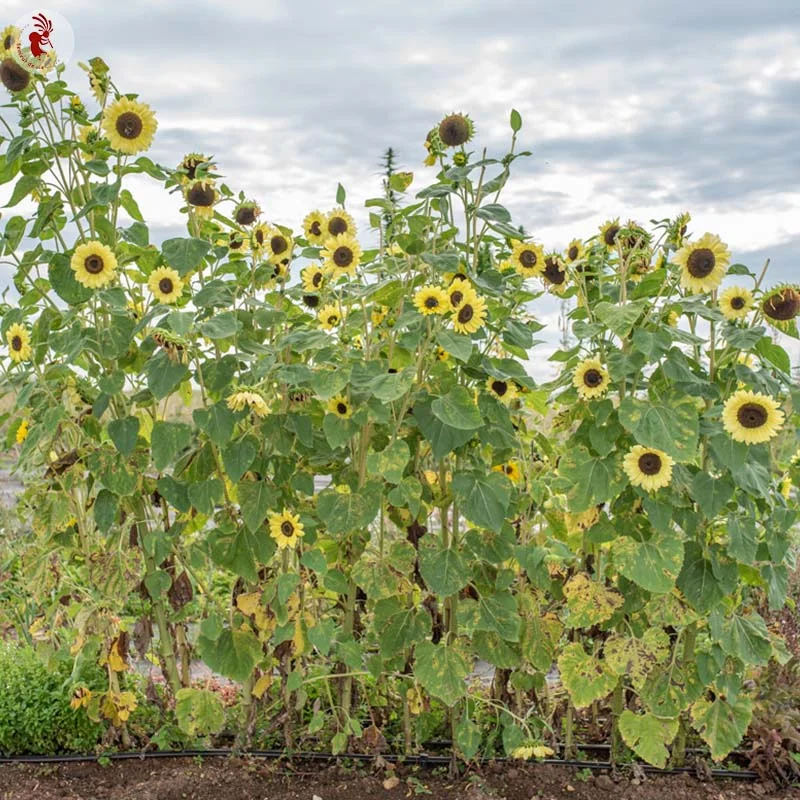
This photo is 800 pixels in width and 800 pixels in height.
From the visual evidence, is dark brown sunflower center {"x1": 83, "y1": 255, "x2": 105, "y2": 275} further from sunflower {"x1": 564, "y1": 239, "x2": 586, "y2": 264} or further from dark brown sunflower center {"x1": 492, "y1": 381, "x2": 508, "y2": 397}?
sunflower {"x1": 564, "y1": 239, "x2": 586, "y2": 264}

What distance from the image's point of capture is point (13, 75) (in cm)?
289

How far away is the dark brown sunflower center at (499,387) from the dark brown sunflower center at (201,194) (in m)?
1.02

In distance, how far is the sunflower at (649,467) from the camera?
275cm

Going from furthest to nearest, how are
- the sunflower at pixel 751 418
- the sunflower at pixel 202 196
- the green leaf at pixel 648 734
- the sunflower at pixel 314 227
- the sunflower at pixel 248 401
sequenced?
the green leaf at pixel 648 734, the sunflower at pixel 314 227, the sunflower at pixel 202 196, the sunflower at pixel 751 418, the sunflower at pixel 248 401

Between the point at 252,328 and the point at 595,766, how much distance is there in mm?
1898

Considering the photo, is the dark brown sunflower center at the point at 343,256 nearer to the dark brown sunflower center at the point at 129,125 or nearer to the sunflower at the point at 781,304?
the dark brown sunflower center at the point at 129,125

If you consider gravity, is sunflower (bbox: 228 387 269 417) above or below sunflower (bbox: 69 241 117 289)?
below

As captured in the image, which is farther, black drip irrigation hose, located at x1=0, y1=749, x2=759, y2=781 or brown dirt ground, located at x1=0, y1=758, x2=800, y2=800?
black drip irrigation hose, located at x1=0, y1=749, x2=759, y2=781

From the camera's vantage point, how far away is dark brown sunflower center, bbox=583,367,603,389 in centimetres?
281

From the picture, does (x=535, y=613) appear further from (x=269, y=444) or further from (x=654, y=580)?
(x=269, y=444)

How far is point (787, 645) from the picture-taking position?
350 centimetres

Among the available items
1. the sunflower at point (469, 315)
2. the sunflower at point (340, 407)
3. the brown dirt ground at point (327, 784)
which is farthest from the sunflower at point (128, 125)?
the brown dirt ground at point (327, 784)

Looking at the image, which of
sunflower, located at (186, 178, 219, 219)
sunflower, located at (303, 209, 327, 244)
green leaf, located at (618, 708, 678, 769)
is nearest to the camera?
sunflower, located at (186, 178, 219, 219)

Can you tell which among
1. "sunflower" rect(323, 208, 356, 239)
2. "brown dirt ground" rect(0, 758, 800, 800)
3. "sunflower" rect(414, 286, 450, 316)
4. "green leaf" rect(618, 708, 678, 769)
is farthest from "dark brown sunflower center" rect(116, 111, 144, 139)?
"green leaf" rect(618, 708, 678, 769)
